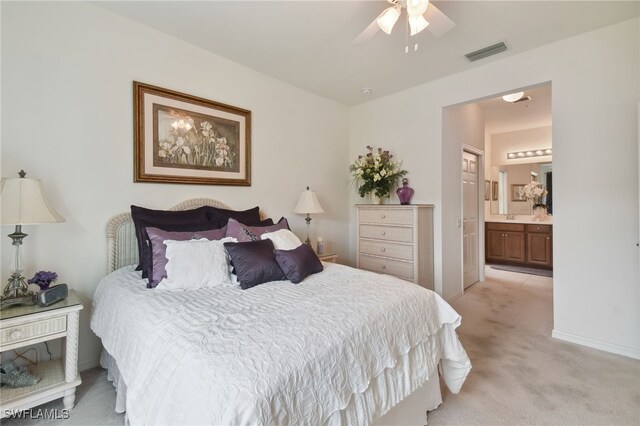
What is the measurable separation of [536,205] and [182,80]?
641 centimetres

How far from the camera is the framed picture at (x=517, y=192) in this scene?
5.96m

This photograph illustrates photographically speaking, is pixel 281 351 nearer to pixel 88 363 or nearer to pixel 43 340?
pixel 43 340

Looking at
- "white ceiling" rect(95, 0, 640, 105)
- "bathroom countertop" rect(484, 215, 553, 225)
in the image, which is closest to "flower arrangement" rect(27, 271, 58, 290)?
"white ceiling" rect(95, 0, 640, 105)

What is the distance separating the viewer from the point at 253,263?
2.02 meters

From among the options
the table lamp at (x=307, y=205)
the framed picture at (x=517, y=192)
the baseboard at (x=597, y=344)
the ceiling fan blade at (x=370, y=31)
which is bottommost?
the baseboard at (x=597, y=344)

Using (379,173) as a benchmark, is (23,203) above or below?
below

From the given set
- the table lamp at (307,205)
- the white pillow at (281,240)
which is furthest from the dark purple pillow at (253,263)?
the table lamp at (307,205)

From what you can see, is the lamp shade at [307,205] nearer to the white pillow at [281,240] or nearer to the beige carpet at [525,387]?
the white pillow at [281,240]

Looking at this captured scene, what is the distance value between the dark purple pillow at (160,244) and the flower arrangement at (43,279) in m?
0.57

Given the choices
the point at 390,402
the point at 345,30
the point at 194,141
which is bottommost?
the point at 390,402

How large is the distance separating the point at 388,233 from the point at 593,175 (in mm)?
1950

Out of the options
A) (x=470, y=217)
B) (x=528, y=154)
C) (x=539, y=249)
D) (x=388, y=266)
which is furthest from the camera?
(x=528, y=154)

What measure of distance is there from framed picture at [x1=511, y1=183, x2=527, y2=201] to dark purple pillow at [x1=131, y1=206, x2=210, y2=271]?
620cm

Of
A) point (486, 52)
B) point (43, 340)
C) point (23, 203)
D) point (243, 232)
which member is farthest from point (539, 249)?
point (23, 203)
